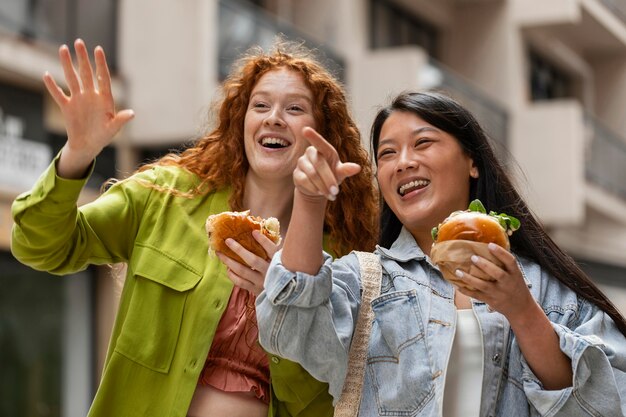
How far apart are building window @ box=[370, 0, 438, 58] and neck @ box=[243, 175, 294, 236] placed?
1511cm

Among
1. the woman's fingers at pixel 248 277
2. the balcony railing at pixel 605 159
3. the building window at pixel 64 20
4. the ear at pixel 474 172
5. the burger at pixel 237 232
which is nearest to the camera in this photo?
the woman's fingers at pixel 248 277

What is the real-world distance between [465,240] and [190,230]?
4.86 feet

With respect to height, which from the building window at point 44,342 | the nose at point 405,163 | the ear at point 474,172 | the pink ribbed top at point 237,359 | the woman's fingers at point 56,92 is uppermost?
the woman's fingers at point 56,92

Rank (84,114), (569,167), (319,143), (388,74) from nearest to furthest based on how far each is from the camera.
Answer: (319,143) → (84,114) → (388,74) → (569,167)

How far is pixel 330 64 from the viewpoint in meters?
12.1

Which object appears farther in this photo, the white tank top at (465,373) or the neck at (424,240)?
the neck at (424,240)

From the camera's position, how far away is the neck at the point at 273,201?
15.9 feet

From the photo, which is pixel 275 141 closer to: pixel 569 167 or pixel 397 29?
pixel 397 29

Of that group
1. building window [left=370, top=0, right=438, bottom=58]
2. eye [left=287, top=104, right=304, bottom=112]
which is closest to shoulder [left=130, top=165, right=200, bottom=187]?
eye [left=287, top=104, right=304, bottom=112]

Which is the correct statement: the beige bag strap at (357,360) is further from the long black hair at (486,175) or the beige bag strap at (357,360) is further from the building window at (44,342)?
the building window at (44,342)

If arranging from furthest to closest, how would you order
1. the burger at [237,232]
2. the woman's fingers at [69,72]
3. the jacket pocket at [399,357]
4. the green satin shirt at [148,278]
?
the green satin shirt at [148,278]
the woman's fingers at [69,72]
the burger at [237,232]
the jacket pocket at [399,357]

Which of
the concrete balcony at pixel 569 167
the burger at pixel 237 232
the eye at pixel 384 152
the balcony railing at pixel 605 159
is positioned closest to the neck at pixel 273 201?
the burger at pixel 237 232

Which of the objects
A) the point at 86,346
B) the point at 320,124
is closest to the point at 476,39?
the point at 86,346

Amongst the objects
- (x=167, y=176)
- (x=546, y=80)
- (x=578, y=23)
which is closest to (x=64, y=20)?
(x=167, y=176)
